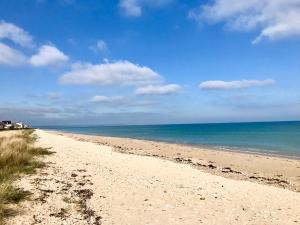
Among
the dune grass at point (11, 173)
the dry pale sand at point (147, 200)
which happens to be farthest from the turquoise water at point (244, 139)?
the dune grass at point (11, 173)

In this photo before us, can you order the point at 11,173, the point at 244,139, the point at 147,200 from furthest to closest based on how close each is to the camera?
the point at 244,139, the point at 11,173, the point at 147,200

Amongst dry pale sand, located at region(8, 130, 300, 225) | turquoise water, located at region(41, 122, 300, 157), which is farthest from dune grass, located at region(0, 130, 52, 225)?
turquoise water, located at region(41, 122, 300, 157)

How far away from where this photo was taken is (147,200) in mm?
10703

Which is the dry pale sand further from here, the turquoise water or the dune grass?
the turquoise water

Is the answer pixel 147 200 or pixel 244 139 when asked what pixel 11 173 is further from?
pixel 244 139

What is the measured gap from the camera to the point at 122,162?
19516 mm

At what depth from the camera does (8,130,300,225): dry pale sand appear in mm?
8977

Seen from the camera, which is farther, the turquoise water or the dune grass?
the turquoise water

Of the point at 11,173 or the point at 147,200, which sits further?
the point at 11,173

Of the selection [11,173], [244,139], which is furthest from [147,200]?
[244,139]

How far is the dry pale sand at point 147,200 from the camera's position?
8977mm

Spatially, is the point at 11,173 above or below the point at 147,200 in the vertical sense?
above

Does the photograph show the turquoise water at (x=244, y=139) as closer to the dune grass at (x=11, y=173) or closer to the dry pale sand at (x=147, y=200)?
the dry pale sand at (x=147, y=200)

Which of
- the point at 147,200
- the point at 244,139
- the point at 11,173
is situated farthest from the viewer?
the point at 244,139
